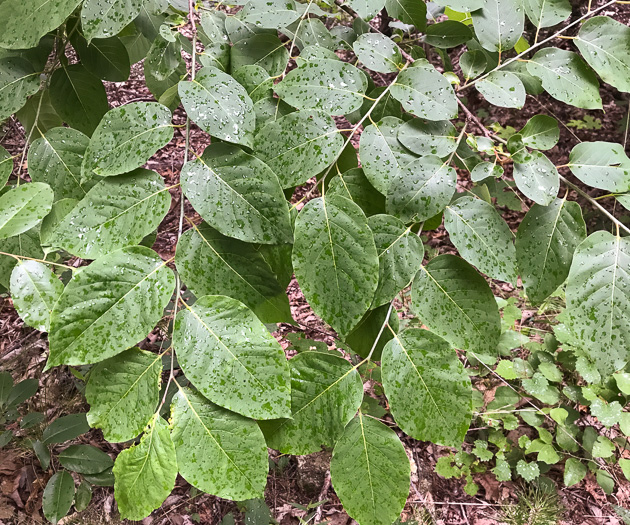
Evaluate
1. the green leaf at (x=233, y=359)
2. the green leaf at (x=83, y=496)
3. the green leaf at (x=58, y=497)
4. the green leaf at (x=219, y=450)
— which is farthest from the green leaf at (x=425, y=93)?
the green leaf at (x=83, y=496)

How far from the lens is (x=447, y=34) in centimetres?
86

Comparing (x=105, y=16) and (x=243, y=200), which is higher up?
(x=105, y=16)

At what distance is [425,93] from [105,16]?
0.57 m

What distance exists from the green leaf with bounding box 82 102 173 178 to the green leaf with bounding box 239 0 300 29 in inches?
10.6

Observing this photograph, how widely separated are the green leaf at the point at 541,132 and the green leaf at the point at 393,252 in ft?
0.96

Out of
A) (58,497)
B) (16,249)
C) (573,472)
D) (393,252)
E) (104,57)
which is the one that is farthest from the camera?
(573,472)

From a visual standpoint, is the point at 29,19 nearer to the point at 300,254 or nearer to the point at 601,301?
the point at 300,254

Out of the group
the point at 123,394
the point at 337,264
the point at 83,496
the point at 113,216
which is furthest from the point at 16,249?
the point at 83,496

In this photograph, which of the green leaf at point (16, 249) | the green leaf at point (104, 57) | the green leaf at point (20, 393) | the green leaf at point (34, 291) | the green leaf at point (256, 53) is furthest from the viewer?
the green leaf at point (20, 393)

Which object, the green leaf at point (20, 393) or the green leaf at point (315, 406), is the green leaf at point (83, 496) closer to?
the green leaf at point (20, 393)

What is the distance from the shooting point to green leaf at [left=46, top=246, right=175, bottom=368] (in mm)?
537

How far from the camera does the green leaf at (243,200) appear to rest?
2.03 feet

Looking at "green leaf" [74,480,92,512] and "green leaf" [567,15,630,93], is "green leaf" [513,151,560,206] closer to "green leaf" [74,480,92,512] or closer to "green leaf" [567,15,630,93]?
"green leaf" [567,15,630,93]

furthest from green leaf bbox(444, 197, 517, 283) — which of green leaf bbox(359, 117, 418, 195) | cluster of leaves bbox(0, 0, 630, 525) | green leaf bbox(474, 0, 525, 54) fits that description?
green leaf bbox(474, 0, 525, 54)
